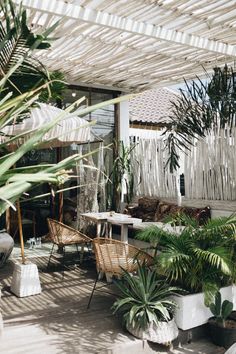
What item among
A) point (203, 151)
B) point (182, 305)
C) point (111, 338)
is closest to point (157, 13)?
point (203, 151)

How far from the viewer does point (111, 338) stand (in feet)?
12.4

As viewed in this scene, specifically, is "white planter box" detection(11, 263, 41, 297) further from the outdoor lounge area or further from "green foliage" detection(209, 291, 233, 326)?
"green foliage" detection(209, 291, 233, 326)

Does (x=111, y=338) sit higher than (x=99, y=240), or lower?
lower

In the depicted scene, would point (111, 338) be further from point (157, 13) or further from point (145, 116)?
point (145, 116)

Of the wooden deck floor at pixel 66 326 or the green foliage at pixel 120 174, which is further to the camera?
the green foliage at pixel 120 174

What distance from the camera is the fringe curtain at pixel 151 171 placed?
848 cm

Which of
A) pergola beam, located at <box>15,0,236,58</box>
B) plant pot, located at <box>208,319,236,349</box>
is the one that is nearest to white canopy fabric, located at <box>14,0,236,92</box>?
pergola beam, located at <box>15,0,236,58</box>

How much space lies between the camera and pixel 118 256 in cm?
451

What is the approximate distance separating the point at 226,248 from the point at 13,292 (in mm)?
2968

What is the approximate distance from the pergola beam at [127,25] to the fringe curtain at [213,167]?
5.11 feet

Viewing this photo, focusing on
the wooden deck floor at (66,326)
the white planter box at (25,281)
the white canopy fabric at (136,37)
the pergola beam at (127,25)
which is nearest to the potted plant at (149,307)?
the wooden deck floor at (66,326)

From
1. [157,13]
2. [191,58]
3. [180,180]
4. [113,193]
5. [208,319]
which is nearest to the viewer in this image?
[208,319]

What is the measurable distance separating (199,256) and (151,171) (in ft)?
16.2

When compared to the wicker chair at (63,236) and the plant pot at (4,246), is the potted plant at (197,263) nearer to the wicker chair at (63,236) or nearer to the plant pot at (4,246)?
the wicker chair at (63,236)
